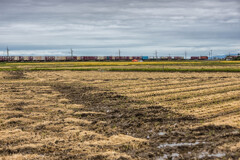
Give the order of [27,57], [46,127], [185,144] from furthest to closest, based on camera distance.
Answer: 1. [27,57]
2. [46,127]
3. [185,144]

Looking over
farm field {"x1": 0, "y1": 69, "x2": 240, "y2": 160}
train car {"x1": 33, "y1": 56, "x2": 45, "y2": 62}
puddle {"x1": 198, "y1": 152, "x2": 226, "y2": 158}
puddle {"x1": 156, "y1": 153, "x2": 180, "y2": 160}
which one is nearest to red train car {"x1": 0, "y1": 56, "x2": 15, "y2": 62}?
train car {"x1": 33, "y1": 56, "x2": 45, "y2": 62}

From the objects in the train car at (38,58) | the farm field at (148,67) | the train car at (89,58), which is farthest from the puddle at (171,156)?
the train car at (89,58)

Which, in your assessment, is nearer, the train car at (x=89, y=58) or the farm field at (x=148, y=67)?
the farm field at (x=148, y=67)

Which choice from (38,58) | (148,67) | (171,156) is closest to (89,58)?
(38,58)

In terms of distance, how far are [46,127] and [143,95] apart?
811cm

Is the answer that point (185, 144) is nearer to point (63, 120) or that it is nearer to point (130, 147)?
point (130, 147)

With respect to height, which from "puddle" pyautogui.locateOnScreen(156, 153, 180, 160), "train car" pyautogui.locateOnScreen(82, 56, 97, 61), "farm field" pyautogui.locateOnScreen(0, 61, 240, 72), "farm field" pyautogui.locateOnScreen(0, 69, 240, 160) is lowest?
"puddle" pyautogui.locateOnScreen(156, 153, 180, 160)

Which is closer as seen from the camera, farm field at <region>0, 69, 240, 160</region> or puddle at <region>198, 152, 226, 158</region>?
puddle at <region>198, 152, 226, 158</region>

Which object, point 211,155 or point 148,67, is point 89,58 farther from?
point 211,155

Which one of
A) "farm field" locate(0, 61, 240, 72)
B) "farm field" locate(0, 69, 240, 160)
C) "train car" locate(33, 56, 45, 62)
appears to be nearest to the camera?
"farm field" locate(0, 69, 240, 160)

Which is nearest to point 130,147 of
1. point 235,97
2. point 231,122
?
point 231,122

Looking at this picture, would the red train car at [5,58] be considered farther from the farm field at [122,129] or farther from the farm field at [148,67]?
the farm field at [122,129]

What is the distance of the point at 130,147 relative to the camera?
7.16m

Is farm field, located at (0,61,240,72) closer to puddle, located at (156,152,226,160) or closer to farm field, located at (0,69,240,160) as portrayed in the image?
farm field, located at (0,69,240,160)
